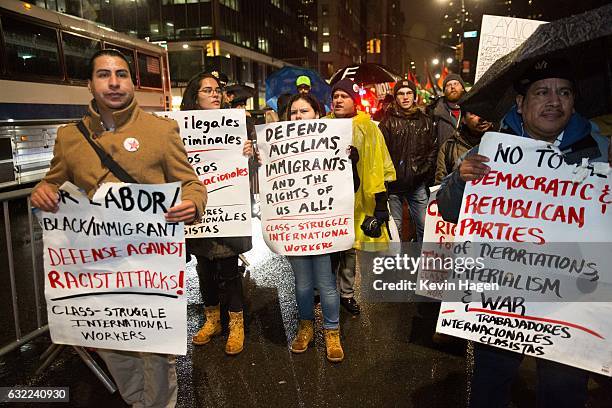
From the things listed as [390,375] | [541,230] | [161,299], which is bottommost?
[390,375]

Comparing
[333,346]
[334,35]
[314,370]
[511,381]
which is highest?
[334,35]

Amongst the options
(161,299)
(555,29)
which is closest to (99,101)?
(161,299)

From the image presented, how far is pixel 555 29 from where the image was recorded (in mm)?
2111

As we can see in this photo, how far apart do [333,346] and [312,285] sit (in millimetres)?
530

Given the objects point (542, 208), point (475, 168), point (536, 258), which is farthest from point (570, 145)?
point (536, 258)

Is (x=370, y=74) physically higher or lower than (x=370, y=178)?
higher

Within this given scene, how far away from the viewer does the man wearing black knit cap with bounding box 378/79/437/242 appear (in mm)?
5527

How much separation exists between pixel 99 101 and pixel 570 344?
116 inches

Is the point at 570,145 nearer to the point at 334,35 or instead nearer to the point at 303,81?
the point at 303,81

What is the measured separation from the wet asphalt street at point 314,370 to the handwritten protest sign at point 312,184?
93cm

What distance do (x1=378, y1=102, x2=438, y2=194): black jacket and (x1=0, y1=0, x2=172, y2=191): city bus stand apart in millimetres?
6721

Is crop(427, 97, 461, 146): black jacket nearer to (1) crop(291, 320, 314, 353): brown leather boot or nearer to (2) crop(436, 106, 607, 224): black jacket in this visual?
(1) crop(291, 320, 314, 353): brown leather boot

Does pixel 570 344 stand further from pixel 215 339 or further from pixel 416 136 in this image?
pixel 416 136

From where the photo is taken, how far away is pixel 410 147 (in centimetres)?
557
